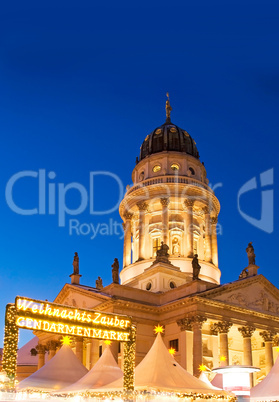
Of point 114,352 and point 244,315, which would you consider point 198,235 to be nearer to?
point 244,315

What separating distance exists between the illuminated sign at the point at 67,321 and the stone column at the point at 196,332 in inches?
771

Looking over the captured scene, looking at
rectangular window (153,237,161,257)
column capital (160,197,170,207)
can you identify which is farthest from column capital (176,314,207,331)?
column capital (160,197,170,207)

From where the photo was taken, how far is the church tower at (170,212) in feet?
187

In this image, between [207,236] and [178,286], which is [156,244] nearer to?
[207,236]

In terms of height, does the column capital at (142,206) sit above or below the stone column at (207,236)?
above

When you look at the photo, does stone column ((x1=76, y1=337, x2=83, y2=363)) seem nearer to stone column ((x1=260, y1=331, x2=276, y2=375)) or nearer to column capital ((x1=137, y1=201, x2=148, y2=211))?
stone column ((x1=260, y1=331, x2=276, y2=375))

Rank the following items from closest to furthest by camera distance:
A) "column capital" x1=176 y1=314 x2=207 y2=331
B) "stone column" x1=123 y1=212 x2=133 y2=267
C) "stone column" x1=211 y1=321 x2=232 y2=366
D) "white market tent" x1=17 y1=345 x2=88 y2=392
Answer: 1. "white market tent" x1=17 y1=345 x2=88 y2=392
2. "column capital" x1=176 y1=314 x2=207 y2=331
3. "stone column" x1=211 y1=321 x2=232 y2=366
4. "stone column" x1=123 y1=212 x2=133 y2=267

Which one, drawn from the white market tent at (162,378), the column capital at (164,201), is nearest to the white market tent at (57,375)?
the white market tent at (162,378)

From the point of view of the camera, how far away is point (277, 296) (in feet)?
158

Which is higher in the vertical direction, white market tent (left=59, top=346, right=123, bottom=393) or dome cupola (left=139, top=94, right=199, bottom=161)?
dome cupola (left=139, top=94, right=199, bottom=161)

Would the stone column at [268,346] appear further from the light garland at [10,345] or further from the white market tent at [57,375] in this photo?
the light garland at [10,345]

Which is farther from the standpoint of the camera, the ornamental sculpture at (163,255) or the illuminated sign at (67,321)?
the ornamental sculpture at (163,255)

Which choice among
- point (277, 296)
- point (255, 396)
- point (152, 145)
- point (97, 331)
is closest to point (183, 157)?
point (152, 145)

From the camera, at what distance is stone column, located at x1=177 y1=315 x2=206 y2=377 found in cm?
3969
